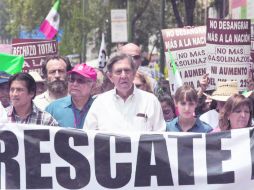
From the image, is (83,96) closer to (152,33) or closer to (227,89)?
(227,89)

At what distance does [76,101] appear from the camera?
24.8 ft

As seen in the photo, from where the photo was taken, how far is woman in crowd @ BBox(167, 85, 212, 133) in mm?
7125

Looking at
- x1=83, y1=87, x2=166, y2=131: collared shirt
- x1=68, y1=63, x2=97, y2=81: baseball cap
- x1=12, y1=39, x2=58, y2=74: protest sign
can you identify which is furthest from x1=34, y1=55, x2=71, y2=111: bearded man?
x1=12, y1=39, x2=58, y2=74: protest sign

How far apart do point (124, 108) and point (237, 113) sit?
97cm

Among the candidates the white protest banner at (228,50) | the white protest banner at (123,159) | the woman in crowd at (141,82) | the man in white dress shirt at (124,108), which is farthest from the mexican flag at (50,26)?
the white protest banner at (123,159)

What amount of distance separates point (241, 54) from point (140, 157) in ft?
13.0

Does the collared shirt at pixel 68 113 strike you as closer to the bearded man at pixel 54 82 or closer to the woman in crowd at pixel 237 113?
the bearded man at pixel 54 82

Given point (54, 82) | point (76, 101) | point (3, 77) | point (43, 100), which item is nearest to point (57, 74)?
point (54, 82)

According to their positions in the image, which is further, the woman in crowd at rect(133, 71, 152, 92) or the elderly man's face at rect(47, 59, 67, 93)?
the woman in crowd at rect(133, 71, 152, 92)

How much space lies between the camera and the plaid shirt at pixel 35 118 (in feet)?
22.4

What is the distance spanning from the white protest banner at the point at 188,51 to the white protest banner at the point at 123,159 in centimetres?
379

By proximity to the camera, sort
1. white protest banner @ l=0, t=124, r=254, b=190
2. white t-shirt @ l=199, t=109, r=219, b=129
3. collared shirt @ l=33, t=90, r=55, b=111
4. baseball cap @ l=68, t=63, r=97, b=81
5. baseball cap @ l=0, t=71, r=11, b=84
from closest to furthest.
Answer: white protest banner @ l=0, t=124, r=254, b=190, baseball cap @ l=68, t=63, r=97, b=81, white t-shirt @ l=199, t=109, r=219, b=129, collared shirt @ l=33, t=90, r=55, b=111, baseball cap @ l=0, t=71, r=11, b=84

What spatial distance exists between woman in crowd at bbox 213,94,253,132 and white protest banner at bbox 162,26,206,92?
122 inches

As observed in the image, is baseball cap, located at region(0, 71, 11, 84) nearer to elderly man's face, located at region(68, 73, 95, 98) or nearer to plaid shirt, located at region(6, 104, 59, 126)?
elderly man's face, located at region(68, 73, 95, 98)
